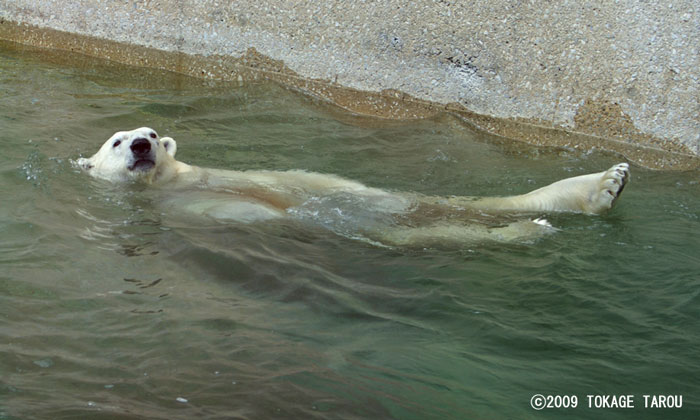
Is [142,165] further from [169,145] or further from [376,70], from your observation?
[376,70]

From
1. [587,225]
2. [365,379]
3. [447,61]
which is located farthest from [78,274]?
[447,61]

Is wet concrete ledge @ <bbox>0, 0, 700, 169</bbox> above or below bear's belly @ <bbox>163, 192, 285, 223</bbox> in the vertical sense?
above

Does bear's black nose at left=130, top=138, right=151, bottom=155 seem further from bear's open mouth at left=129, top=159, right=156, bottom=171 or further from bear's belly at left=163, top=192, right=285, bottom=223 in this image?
bear's belly at left=163, top=192, right=285, bottom=223

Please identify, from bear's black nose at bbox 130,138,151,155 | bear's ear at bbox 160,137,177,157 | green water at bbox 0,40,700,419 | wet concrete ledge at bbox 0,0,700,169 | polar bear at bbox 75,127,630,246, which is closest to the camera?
green water at bbox 0,40,700,419

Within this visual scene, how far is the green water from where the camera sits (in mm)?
2447

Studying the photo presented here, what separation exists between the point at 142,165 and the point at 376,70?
272 cm

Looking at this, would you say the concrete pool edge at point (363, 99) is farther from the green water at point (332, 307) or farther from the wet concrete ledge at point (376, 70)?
the green water at point (332, 307)

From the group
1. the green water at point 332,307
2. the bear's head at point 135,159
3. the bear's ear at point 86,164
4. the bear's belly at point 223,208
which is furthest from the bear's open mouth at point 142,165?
the bear's ear at point 86,164

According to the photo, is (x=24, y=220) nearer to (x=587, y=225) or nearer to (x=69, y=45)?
(x=587, y=225)

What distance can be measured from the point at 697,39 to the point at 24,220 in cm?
490

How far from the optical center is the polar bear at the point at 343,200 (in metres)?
4.09

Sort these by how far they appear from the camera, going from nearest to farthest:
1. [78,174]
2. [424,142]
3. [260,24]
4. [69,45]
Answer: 1. [78,174]
2. [424,142]
3. [260,24]
4. [69,45]

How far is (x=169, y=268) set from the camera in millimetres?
3553

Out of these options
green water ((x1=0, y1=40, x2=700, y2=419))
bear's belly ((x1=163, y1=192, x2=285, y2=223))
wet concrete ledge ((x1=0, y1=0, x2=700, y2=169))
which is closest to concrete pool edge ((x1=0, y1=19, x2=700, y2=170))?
wet concrete ledge ((x1=0, y1=0, x2=700, y2=169))
